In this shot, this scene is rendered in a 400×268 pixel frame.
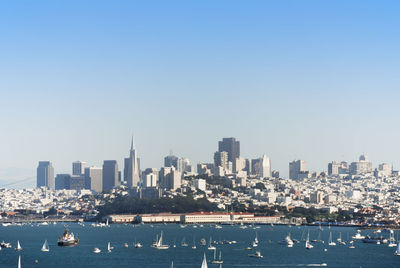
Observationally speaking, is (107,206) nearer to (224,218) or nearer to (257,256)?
(224,218)

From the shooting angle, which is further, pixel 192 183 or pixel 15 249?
pixel 192 183

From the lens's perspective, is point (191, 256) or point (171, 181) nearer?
point (191, 256)

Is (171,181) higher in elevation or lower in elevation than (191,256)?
higher

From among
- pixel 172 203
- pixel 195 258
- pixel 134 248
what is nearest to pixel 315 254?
pixel 195 258

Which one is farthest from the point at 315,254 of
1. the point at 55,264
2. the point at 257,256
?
the point at 55,264

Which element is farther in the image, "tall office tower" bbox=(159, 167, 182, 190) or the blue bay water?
"tall office tower" bbox=(159, 167, 182, 190)

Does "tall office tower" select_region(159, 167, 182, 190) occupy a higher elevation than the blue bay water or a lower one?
higher

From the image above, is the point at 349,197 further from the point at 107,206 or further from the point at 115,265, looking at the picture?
the point at 115,265

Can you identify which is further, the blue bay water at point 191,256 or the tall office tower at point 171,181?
the tall office tower at point 171,181

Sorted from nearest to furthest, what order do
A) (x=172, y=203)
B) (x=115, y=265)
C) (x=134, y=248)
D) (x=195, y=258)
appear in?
Result: (x=115, y=265), (x=195, y=258), (x=134, y=248), (x=172, y=203)

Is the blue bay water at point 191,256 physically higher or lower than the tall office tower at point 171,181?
lower

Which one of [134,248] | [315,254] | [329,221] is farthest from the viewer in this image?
[329,221]
